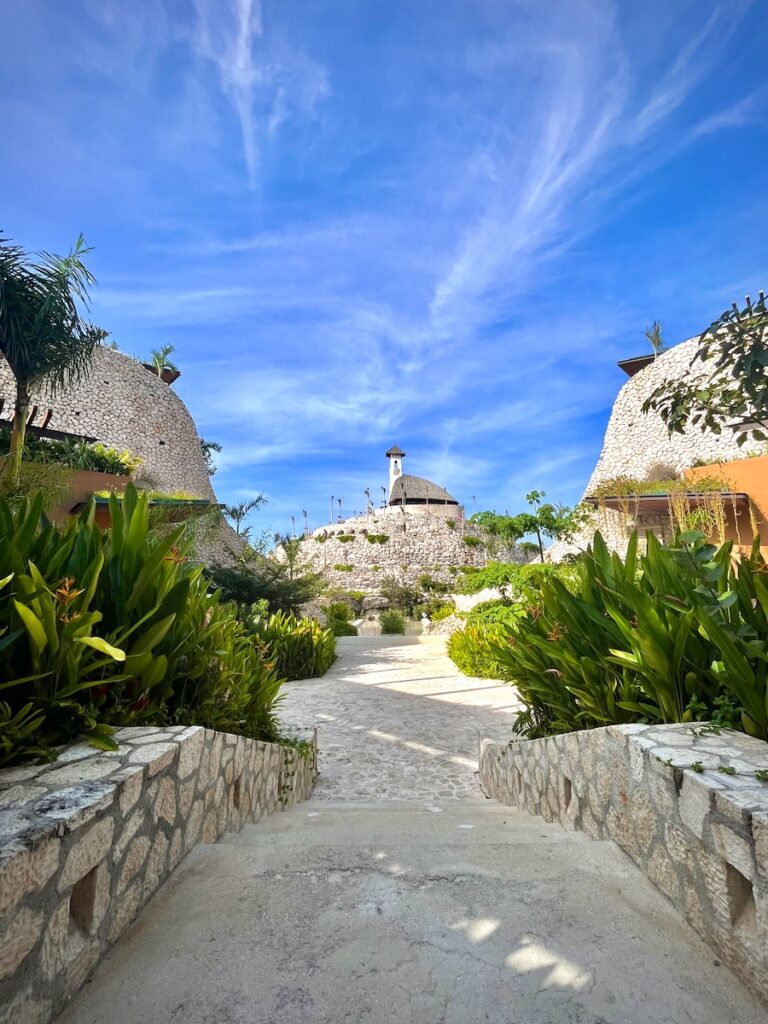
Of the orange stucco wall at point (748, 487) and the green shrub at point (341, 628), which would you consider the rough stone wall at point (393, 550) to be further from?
the orange stucco wall at point (748, 487)

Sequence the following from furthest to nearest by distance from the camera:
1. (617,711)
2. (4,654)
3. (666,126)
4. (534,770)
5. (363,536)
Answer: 1. (363,536)
2. (666,126)
3. (534,770)
4. (617,711)
5. (4,654)

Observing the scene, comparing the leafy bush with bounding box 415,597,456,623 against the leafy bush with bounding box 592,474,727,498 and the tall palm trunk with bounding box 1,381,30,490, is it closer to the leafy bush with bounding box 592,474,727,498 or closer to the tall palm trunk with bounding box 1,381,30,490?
the leafy bush with bounding box 592,474,727,498

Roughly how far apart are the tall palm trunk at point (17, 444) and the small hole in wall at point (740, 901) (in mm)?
7972

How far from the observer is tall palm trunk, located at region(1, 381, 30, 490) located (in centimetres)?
663

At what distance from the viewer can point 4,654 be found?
5.34 ft

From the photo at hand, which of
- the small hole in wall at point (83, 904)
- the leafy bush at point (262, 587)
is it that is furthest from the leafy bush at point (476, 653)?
the small hole in wall at point (83, 904)

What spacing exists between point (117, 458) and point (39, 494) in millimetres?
11738

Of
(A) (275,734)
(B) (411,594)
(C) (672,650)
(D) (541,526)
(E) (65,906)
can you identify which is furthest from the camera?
(B) (411,594)

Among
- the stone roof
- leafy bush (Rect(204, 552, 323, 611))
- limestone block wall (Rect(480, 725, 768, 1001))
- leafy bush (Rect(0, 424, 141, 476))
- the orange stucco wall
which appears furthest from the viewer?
the stone roof

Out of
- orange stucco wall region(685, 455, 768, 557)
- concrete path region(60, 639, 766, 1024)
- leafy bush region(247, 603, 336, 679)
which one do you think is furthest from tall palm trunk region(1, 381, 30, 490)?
orange stucco wall region(685, 455, 768, 557)

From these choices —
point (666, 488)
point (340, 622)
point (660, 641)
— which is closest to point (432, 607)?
point (340, 622)

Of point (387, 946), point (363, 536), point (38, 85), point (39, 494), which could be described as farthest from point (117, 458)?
point (363, 536)

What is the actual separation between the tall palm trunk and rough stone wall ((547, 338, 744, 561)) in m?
18.3

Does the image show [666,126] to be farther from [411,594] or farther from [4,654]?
[411,594]
